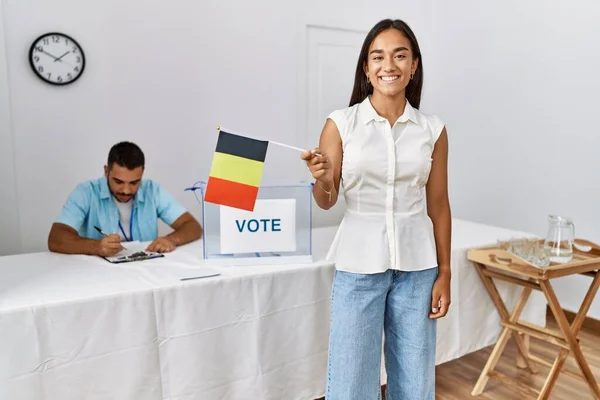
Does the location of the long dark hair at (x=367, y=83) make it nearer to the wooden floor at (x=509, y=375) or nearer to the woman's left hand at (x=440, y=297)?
the woman's left hand at (x=440, y=297)

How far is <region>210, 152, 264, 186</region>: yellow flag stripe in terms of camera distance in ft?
5.51

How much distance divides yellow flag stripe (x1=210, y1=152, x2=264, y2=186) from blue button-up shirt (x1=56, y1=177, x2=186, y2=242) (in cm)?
103

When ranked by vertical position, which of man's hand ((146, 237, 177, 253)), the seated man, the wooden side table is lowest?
the wooden side table

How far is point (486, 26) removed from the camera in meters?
3.83

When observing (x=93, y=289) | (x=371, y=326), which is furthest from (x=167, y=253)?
(x=371, y=326)

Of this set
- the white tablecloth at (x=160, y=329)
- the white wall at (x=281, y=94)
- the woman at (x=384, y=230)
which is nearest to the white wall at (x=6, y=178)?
the white wall at (x=281, y=94)

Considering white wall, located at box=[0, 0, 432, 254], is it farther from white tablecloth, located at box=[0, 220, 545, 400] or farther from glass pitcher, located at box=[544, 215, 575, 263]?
glass pitcher, located at box=[544, 215, 575, 263]

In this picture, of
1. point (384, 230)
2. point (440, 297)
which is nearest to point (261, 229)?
point (384, 230)

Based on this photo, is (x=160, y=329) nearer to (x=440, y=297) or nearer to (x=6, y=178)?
(x=440, y=297)

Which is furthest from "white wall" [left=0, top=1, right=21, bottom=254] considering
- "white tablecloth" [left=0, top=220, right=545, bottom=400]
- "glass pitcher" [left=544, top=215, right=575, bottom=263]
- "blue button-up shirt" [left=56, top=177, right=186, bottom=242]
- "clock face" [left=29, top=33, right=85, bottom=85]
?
"glass pitcher" [left=544, top=215, right=575, bottom=263]

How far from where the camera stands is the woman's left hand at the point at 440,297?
1.58 meters

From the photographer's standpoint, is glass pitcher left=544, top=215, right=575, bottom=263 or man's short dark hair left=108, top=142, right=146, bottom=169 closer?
glass pitcher left=544, top=215, right=575, bottom=263

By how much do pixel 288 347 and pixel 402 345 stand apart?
558 millimetres

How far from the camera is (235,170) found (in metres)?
1.70
